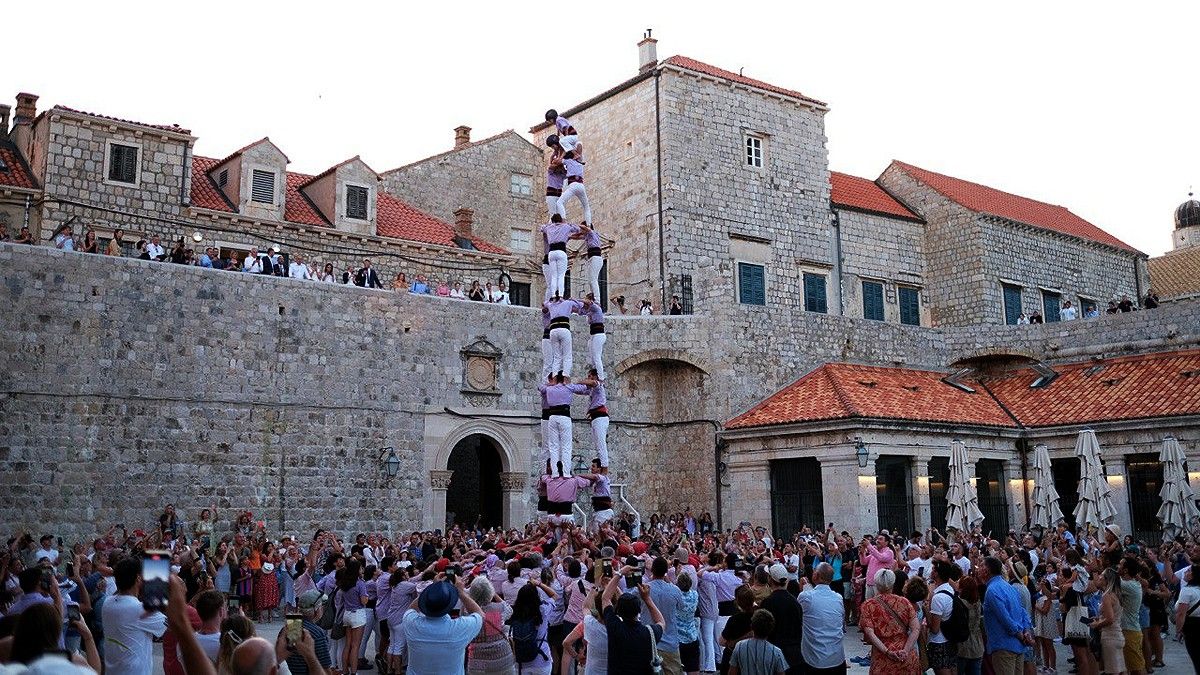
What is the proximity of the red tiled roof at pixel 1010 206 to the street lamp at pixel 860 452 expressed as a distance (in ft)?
48.0

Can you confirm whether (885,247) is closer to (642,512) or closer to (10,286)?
(642,512)

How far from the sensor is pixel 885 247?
3566cm

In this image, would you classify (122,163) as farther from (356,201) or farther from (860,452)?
(860,452)

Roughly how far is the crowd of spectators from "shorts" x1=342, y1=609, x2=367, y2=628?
0.13 ft

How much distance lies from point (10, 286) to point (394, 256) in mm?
10469

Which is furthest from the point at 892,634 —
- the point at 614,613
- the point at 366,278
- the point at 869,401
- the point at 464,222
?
the point at 464,222

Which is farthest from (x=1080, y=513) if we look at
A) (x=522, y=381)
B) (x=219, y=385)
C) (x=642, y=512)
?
(x=219, y=385)

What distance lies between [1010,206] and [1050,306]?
4.09 metres

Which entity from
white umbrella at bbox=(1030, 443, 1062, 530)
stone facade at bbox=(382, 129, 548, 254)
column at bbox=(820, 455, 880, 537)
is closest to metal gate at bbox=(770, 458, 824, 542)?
column at bbox=(820, 455, 880, 537)

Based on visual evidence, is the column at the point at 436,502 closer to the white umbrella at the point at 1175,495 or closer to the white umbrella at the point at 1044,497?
the white umbrella at the point at 1044,497

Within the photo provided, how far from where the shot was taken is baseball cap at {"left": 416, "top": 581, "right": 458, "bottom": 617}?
7.21m

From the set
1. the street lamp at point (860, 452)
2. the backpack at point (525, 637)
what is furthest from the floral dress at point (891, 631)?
the street lamp at point (860, 452)

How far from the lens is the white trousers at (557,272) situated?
18.3m

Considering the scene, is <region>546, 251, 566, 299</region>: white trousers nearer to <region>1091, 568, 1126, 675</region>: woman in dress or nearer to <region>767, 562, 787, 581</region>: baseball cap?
<region>767, 562, 787, 581</region>: baseball cap
